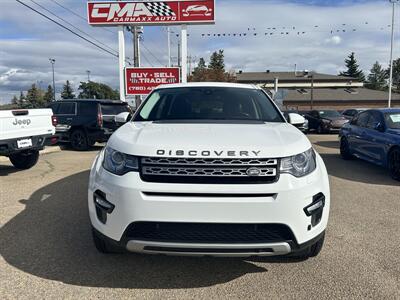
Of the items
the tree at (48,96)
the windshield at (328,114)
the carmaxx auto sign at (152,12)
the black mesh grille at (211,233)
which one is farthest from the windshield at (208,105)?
the tree at (48,96)

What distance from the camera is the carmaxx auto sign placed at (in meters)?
18.6

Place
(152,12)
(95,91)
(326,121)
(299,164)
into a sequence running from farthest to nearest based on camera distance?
(95,91) < (326,121) < (152,12) < (299,164)

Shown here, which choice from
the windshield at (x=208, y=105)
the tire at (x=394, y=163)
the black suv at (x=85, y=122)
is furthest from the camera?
the black suv at (x=85, y=122)

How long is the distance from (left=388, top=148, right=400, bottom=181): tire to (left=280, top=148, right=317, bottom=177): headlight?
539cm

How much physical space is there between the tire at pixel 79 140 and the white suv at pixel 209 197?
10517 millimetres

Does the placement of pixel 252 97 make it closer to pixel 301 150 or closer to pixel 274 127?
pixel 274 127

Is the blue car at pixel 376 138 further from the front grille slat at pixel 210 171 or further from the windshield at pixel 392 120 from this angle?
the front grille slat at pixel 210 171

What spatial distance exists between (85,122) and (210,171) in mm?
11198

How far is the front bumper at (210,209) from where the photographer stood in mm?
2871

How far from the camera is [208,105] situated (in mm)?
4582

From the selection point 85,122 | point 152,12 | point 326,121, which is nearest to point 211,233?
point 85,122

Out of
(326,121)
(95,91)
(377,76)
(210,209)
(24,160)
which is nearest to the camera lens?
(210,209)

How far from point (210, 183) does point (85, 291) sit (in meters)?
1.39

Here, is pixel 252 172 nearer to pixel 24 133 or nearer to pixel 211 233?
pixel 211 233
